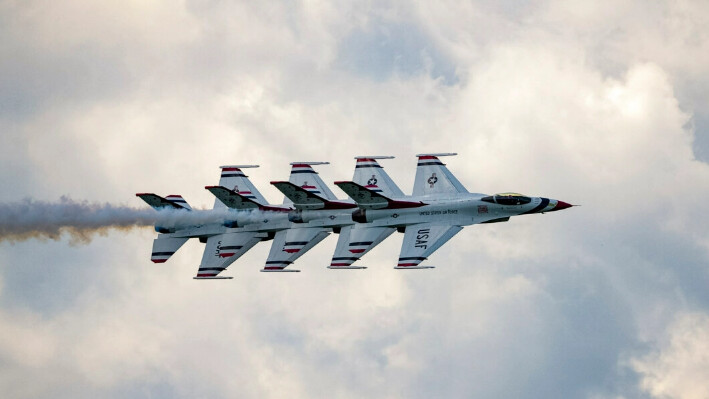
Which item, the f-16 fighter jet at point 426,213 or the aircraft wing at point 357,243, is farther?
the aircraft wing at point 357,243

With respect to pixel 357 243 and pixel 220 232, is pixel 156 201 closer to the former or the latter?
pixel 220 232

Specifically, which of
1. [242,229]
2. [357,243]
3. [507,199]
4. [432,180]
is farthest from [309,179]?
[507,199]

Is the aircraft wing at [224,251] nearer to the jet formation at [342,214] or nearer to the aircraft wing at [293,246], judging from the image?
the jet formation at [342,214]

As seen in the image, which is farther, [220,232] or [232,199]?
[220,232]

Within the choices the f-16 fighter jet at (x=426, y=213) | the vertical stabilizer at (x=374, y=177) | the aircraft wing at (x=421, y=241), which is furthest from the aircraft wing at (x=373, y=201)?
the vertical stabilizer at (x=374, y=177)

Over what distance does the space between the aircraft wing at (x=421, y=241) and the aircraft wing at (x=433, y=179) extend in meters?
3.64

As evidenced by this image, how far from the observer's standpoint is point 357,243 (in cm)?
11800

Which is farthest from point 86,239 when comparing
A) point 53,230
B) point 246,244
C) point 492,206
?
point 492,206

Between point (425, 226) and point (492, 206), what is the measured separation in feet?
14.9

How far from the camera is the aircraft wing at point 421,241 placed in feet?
379

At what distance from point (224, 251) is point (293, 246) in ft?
17.0

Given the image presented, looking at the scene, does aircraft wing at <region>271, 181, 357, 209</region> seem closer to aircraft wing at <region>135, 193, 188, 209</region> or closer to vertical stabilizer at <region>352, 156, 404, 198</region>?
vertical stabilizer at <region>352, 156, 404, 198</region>

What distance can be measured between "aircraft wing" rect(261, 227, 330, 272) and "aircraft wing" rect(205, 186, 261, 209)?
3445mm

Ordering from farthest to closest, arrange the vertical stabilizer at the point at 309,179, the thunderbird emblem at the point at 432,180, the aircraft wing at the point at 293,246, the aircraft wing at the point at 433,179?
the vertical stabilizer at the point at 309,179
the thunderbird emblem at the point at 432,180
the aircraft wing at the point at 293,246
the aircraft wing at the point at 433,179
